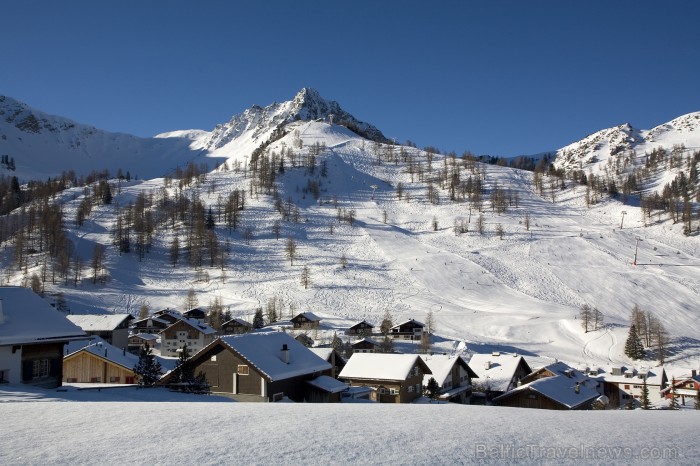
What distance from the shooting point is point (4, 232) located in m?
128

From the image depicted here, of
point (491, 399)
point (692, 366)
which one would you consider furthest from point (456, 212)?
point (491, 399)

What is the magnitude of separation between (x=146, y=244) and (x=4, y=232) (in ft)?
113

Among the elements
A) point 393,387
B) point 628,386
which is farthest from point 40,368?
point 628,386

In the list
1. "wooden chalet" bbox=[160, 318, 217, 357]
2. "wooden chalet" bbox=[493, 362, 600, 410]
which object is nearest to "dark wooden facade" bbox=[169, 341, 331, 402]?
"wooden chalet" bbox=[493, 362, 600, 410]

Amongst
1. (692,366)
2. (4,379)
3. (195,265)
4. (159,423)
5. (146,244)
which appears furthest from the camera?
(146,244)

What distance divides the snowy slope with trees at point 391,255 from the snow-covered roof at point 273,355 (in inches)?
1535

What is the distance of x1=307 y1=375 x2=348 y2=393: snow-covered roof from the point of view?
95.0 ft

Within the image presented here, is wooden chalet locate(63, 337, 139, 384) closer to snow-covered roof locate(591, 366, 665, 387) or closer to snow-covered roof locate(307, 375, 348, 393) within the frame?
snow-covered roof locate(307, 375, 348, 393)

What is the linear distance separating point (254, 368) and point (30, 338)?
1087 centimetres

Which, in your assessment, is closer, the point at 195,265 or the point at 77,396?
the point at 77,396

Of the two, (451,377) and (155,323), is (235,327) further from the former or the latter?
(451,377)

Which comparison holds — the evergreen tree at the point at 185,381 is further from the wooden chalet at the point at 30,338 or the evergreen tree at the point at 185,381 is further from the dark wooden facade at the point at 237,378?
the wooden chalet at the point at 30,338

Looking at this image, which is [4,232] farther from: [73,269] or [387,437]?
[387,437]

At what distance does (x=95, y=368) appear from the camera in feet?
117
